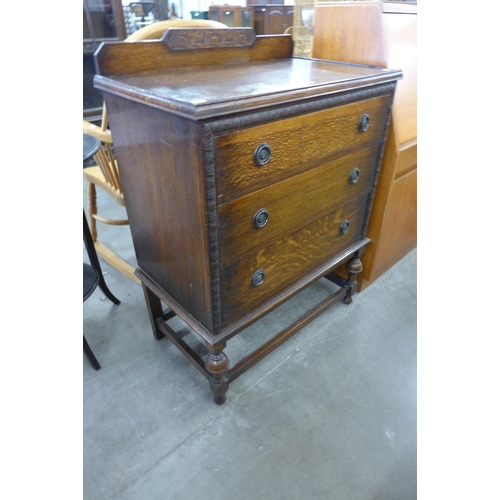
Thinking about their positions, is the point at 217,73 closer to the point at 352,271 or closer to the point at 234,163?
the point at 234,163

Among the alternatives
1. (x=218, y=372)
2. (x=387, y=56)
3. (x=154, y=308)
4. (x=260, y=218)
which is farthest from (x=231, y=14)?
(x=218, y=372)

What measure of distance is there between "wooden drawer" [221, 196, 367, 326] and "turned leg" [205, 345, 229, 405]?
0.45 ft

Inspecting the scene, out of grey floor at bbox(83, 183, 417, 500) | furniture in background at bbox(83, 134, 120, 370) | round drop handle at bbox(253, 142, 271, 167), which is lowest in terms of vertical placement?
grey floor at bbox(83, 183, 417, 500)

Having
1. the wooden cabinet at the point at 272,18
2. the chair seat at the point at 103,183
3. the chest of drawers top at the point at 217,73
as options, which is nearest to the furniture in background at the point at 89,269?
the chair seat at the point at 103,183

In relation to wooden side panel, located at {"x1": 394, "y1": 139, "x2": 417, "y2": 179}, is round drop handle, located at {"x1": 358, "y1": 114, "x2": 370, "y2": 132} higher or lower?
higher

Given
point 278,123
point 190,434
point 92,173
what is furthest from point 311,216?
point 92,173

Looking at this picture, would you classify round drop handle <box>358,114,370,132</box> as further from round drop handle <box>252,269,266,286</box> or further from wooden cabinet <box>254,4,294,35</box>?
wooden cabinet <box>254,4,294,35</box>

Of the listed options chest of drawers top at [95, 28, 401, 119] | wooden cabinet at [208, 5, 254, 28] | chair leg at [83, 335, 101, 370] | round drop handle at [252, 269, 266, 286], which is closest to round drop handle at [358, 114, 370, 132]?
chest of drawers top at [95, 28, 401, 119]

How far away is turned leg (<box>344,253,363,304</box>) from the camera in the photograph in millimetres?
1650

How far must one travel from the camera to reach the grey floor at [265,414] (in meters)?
1.12

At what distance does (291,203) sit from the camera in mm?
1105

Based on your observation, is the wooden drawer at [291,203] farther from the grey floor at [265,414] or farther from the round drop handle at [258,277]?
the grey floor at [265,414]

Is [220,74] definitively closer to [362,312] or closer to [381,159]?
[381,159]

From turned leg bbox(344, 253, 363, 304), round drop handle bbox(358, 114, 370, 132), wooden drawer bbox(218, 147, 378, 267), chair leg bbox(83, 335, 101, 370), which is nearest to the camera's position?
wooden drawer bbox(218, 147, 378, 267)
